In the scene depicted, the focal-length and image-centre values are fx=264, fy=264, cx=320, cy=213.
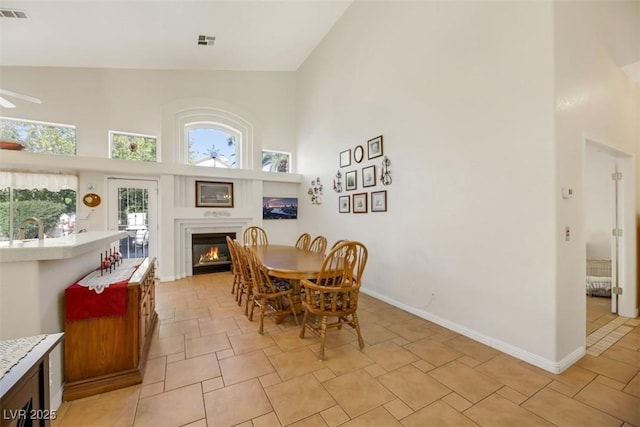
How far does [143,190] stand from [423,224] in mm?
4976

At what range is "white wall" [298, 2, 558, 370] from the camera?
7.19 ft

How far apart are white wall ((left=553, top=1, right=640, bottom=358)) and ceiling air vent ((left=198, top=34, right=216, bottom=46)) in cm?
466

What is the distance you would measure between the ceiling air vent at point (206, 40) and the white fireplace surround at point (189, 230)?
126 inches

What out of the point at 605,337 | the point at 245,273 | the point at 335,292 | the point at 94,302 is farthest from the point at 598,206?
the point at 94,302

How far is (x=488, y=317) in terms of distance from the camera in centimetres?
253

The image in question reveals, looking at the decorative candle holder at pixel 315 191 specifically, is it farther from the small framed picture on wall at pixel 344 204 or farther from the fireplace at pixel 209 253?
the fireplace at pixel 209 253

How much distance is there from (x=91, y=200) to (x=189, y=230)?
1626 mm

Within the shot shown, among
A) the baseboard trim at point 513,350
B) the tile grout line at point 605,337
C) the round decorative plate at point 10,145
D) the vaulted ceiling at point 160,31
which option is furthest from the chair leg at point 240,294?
the vaulted ceiling at point 160,31

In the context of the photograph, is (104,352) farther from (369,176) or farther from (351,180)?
(351,180)

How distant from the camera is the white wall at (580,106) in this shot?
2141 mm

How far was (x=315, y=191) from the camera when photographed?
570 centimetres

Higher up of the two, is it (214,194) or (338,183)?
(338,183)

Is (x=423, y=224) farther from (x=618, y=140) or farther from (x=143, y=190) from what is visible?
(x=143, y=190)

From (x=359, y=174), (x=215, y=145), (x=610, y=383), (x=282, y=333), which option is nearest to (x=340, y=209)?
(x=359, y=174)
